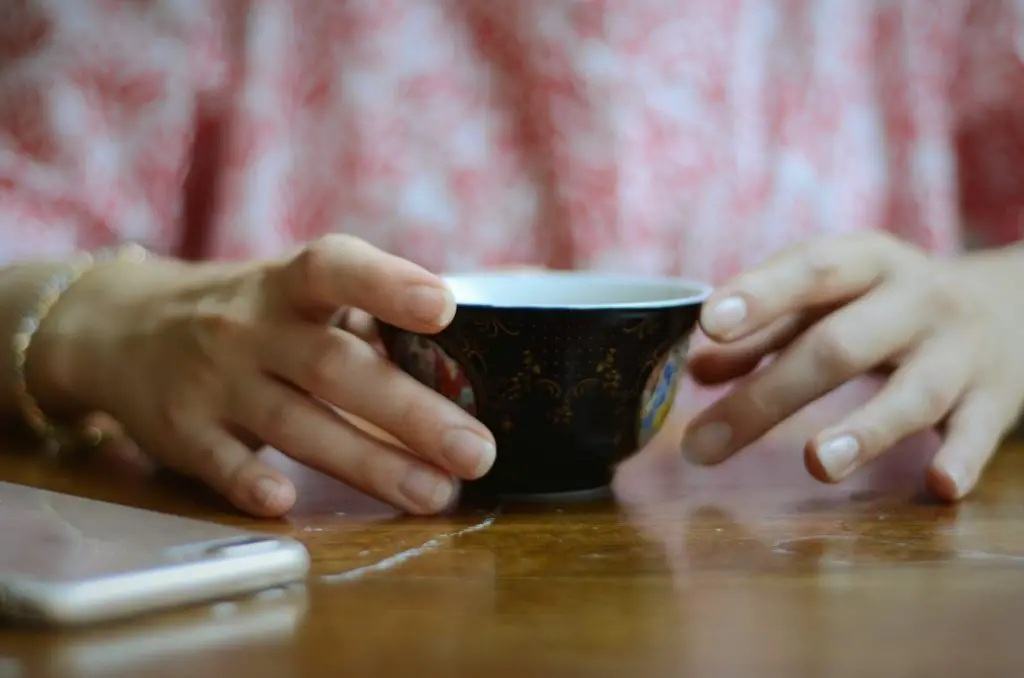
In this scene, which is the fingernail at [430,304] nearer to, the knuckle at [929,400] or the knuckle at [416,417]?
the knuckle at [416,417]

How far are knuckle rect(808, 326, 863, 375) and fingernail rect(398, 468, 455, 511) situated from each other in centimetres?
23

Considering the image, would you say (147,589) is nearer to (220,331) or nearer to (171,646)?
(171,646)

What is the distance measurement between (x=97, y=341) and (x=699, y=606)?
1.62 feet

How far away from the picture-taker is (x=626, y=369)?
582mm

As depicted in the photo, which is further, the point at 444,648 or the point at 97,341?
the point at 97,341

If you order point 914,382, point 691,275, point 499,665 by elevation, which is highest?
point 691,275

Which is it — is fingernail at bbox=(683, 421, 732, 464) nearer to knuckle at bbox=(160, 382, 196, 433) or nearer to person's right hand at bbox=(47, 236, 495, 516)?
person's right hand at bbox=(47, 236, 495, 516)

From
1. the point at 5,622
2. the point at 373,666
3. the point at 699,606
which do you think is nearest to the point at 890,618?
the point at 699,606

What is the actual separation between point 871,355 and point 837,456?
9 cm

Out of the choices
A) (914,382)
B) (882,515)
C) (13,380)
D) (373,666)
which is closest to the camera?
(373,666)

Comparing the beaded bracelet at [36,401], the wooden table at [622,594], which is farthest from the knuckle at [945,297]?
the beaded bracelet at [36,401]

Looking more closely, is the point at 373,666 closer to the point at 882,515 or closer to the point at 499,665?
the point at 499,665

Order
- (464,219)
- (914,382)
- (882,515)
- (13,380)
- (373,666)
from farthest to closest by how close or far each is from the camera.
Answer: (464,219)
(13,380)
(914,382)
(882,515)
(373,666)

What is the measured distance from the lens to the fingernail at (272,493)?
0.57m
